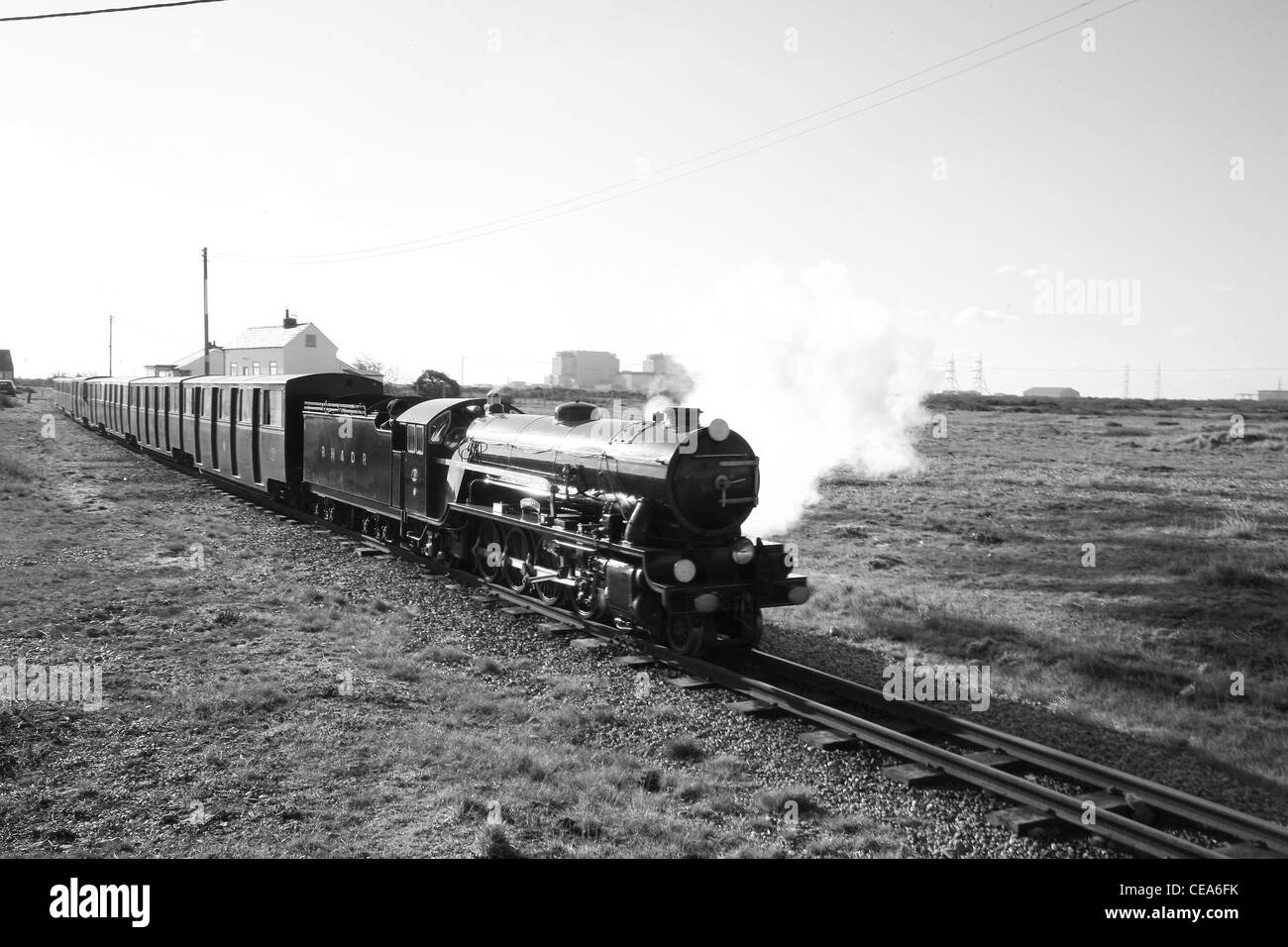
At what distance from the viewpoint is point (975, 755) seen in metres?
7.61

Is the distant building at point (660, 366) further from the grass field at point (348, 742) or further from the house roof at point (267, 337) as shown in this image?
the house roof at point (267, 337)

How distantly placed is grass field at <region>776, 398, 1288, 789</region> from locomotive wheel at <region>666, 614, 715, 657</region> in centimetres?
241

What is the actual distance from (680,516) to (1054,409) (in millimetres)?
61690

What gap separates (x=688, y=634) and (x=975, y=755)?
3924 millimetres

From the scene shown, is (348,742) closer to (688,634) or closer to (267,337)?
(688,634)

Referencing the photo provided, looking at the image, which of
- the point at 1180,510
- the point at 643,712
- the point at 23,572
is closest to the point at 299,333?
the point at 23,572

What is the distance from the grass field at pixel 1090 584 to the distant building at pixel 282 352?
43718 mm

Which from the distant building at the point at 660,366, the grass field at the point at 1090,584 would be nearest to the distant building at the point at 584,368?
the grass field at the point at 1090,584

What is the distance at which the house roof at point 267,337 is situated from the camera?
6184 centimetres

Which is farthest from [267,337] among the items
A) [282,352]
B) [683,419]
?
[683,419]

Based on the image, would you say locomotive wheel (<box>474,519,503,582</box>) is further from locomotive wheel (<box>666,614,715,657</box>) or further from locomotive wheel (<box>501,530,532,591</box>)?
locomotive wheel (<box>666,614,715,657</box>)
